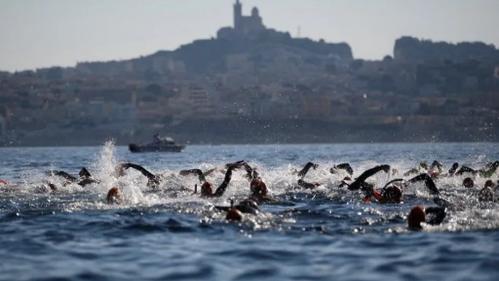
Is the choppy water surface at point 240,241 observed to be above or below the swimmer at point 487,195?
below

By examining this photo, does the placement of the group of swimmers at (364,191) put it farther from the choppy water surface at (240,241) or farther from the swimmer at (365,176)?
the choppy water surface at (240,241)

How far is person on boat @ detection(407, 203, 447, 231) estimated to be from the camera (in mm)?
19047

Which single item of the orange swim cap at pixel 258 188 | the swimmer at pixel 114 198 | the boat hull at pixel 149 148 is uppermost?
the orange swim cap at pixel 258 188

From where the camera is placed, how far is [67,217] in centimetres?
2191

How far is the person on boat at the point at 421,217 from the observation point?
19047 mm

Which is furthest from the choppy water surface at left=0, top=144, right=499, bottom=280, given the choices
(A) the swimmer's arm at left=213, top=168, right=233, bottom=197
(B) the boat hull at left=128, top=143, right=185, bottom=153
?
(B) the boat hull at left=128, top=143, right=185, bottom=153

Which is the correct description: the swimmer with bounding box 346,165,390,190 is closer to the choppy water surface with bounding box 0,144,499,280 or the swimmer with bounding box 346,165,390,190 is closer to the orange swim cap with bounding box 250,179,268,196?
the choppy water surface with bounding box 0,144,499,280

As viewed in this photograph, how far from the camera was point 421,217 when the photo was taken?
754 inches

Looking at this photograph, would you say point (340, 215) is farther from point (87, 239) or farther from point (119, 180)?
point (119, 180)

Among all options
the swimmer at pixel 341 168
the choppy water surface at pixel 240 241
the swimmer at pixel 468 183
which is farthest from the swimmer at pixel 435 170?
the choppy water surface at pixel 240 241

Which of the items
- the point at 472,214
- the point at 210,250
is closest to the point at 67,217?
the point at 210,250

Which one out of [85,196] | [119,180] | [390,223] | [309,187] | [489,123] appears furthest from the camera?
[489,123]

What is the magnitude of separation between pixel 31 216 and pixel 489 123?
180053 mm

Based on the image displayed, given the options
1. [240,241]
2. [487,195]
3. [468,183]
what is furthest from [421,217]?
[468,183]
